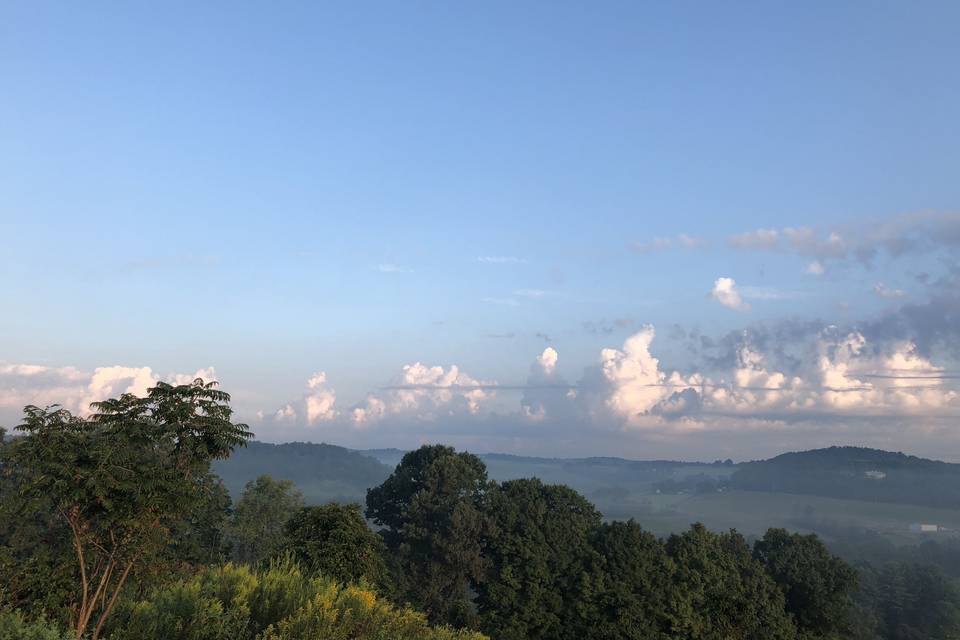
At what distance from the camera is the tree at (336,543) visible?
41.8 metres

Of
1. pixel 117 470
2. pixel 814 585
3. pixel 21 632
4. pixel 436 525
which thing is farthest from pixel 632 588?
pixel 21 632

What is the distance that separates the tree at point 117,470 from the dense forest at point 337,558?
8cm

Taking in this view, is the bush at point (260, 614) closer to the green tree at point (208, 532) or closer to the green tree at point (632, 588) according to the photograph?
the green tree at point (208, 532)

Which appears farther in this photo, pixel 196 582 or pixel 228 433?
pixel 228 433

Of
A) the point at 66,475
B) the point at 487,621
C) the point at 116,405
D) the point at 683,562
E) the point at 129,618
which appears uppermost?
the point at 116,405

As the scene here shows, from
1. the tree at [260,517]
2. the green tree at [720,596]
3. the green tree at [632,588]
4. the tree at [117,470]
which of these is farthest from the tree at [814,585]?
the tree at [117,470]

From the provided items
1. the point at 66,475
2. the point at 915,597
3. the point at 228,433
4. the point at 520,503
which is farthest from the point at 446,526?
the point at 915,597

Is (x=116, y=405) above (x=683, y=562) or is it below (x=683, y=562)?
above

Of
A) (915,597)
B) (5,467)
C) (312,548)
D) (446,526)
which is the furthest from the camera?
(915,597)

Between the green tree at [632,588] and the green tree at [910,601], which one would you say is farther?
the green tree at [910,601]

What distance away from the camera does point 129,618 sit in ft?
75.6

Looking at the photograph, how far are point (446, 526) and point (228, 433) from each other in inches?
1662

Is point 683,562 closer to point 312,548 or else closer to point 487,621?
point 487,621

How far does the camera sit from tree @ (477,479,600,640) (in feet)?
179
